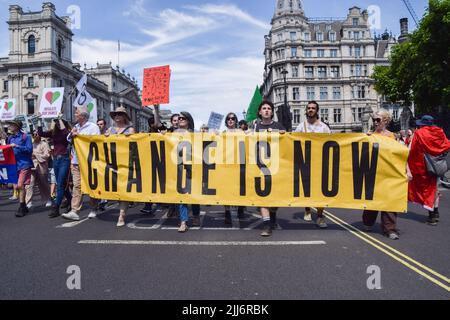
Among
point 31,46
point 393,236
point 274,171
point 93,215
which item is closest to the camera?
point 393,236

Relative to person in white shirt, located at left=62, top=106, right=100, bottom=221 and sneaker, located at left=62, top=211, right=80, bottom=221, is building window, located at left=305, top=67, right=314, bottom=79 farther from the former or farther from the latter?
sneaker, located at left=62, top=211, right=80, bottom=221

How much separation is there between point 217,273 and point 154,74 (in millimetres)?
9867

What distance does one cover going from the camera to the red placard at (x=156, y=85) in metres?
11.9

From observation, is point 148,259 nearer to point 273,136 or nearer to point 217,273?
point 217,273

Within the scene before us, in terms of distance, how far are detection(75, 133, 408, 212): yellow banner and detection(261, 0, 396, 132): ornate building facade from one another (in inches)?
2498

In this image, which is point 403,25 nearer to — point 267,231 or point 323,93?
point 323,93

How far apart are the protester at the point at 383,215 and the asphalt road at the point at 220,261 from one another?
18cm

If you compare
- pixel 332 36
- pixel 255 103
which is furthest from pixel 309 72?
pixel 255 103

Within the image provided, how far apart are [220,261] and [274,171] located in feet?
6.54

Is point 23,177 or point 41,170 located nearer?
point 23,177

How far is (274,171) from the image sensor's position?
5500mm

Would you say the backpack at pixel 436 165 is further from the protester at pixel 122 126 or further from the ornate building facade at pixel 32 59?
the ornate building facade at pixel 32 59

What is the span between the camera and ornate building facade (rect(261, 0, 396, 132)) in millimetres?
67500

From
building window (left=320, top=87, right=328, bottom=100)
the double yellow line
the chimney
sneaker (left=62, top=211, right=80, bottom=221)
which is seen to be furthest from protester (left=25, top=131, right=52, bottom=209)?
the chimney
